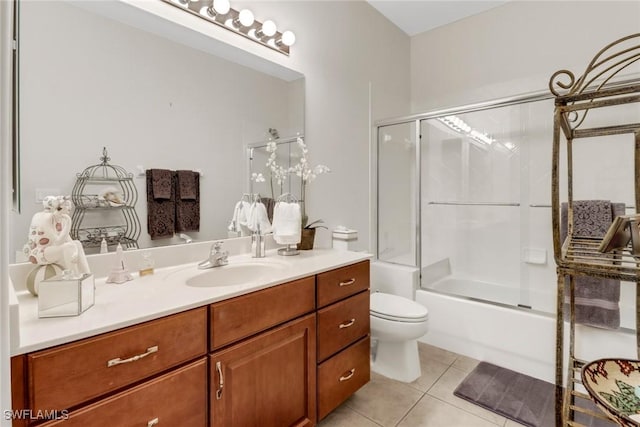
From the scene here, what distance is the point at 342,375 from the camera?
155 centimetres

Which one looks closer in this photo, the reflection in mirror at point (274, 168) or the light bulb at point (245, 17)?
the light bulb at point (245, 17)

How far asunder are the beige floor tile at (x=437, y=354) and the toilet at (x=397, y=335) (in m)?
0.29

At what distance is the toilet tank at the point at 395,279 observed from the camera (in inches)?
95.6

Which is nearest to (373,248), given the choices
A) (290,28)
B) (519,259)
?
(519,259)

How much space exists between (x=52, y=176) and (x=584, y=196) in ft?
10.6

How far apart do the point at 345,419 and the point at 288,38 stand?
2.16m

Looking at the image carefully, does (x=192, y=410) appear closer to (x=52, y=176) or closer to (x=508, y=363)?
(x=52, y=176)

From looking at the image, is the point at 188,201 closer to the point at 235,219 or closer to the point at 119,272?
the point at 235,219

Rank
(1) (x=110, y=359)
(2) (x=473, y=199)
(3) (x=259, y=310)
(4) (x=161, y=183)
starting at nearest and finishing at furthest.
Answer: (1) (x=110, y=359)
(3) (x=259, y=310)
(4) (x=161, y=183)
(2) (x=473, y=199)

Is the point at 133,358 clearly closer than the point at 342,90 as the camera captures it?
Yes

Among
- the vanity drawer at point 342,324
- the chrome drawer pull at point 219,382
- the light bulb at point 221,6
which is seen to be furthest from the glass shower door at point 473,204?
the chrome drawer pull at point 219,382

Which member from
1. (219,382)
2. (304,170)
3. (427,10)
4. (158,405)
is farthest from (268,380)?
(427,10)

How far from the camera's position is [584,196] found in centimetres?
234

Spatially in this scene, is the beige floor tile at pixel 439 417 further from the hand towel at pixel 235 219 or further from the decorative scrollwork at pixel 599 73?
the decorative scrollwork at pixel 599 73
